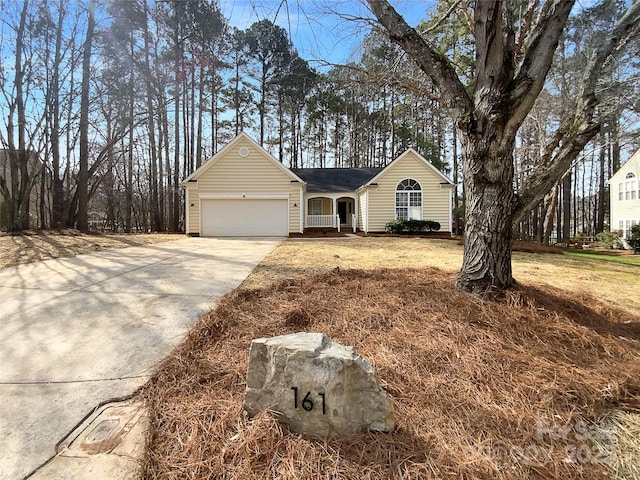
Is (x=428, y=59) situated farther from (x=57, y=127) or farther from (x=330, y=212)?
(x=57, y=127)

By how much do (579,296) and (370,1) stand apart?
4.34 metres

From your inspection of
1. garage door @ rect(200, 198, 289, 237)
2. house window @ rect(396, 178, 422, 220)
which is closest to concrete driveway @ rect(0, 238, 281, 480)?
garage door @ rect(200, 198, 289, 237)

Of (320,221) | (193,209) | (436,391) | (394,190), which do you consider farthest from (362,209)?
(436,391)

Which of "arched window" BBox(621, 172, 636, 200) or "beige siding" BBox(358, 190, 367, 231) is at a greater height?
"arched window" BBox(621, 172, 636, 200)

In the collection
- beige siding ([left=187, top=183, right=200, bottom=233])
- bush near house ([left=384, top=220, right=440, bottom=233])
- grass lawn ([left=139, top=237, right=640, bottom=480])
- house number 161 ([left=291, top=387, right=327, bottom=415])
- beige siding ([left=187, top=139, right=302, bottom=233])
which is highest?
beige siding ([left=187, top=139, right=302, bottom=233])

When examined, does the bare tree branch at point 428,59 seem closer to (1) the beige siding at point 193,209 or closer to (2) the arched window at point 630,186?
(1) the beige siding at point 193,209

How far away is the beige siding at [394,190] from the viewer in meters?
17.0

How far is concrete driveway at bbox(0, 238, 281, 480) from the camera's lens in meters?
1.77

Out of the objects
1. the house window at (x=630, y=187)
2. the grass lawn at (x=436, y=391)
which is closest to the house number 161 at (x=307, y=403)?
the grass lawn at (x=436, y=391)

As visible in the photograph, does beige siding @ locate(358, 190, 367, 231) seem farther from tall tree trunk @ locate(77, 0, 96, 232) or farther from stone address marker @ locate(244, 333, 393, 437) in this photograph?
stone address marker @ locate(244, 333, 393, 437)

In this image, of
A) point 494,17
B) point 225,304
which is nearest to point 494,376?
point 225,304

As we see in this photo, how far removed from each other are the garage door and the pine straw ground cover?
12.6m

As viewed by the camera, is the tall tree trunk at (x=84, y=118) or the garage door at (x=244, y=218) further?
the garage door at (x=244, y=218)

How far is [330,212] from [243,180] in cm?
697
